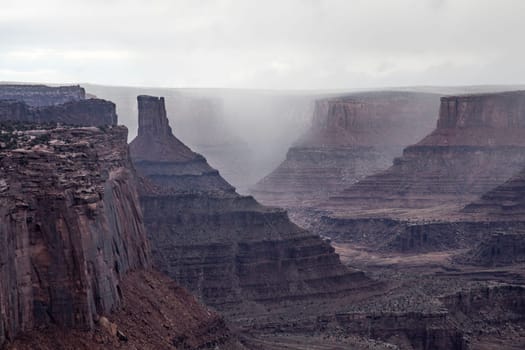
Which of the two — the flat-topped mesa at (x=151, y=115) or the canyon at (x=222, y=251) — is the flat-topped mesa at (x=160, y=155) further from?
the canyon at (x=222, y=251)

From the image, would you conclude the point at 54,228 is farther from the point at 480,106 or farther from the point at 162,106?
the point at 480,106

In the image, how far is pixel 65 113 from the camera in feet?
384

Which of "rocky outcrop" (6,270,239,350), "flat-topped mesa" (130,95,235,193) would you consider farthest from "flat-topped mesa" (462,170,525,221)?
"rocky outcrop" (6,270,239,350)

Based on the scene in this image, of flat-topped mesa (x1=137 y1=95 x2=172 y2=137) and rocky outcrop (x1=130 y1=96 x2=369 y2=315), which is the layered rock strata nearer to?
flat-topped mesa (x1=137 y1=95 x2=172 y2=137)

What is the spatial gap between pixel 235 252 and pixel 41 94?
27.9 metres

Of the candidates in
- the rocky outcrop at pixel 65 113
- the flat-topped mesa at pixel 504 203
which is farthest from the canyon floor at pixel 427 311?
the flat-topped mesa at pixel 504 203

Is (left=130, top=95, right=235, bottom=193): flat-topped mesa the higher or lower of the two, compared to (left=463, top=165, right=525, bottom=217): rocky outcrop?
higher

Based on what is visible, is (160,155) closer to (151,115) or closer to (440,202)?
(151,115)

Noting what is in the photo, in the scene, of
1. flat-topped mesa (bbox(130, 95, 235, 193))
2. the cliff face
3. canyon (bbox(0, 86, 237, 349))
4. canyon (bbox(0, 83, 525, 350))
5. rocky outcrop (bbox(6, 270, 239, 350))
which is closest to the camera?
the cliff face

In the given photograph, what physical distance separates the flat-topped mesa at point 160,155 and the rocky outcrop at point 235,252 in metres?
18.4

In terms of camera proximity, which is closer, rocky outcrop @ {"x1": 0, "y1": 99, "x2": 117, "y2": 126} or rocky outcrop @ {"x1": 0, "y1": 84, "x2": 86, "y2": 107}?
rocky outcrop @ {"x1": 0, "y1": 99, "x2": 117, "y2": 126}

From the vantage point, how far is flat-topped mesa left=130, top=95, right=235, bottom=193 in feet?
486

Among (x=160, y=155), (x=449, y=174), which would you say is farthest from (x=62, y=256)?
(x=449, y=174)

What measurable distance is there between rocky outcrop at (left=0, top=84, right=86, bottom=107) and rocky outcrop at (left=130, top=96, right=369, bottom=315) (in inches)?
650
